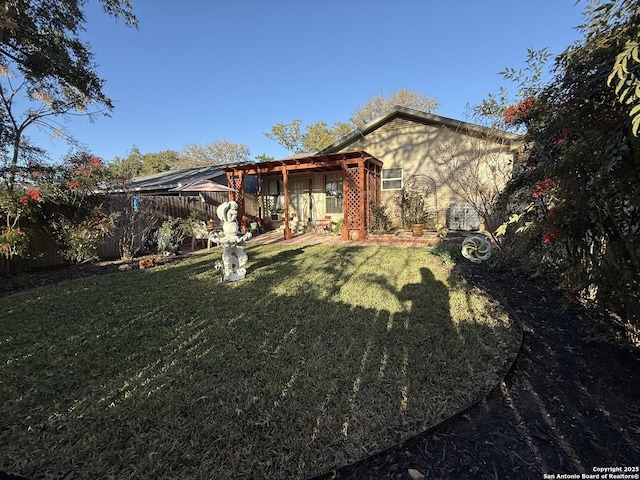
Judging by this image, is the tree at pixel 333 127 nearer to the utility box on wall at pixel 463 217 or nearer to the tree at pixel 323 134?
the tree at pixel 323 134

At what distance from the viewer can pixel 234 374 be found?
263 centimetres

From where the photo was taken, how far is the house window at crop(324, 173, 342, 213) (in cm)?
1369

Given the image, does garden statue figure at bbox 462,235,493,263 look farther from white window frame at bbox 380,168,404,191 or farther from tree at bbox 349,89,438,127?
tree at bbox 349,89,438,127

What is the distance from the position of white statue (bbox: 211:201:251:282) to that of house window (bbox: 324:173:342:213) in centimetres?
844

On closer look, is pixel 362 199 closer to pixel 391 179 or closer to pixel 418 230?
pixel 418 230

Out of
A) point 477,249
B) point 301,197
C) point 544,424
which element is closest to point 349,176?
point 301,197

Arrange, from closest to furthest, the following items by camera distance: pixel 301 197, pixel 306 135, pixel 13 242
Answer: pixel 13 242, pixel 301 197, pixel 306 135

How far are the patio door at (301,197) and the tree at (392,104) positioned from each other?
54.4ft

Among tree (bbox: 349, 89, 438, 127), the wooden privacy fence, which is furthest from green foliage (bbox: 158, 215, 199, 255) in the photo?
tree (bbox: 349, 89, 438, 127)

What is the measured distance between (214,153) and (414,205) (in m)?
34.9

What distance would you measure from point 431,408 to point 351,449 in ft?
2.34

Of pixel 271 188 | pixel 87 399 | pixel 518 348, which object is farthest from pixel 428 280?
pixel 271 188

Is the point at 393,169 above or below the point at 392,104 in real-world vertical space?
below

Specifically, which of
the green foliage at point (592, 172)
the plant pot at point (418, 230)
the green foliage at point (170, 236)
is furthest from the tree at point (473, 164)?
the green foliage at point (170, 236)
